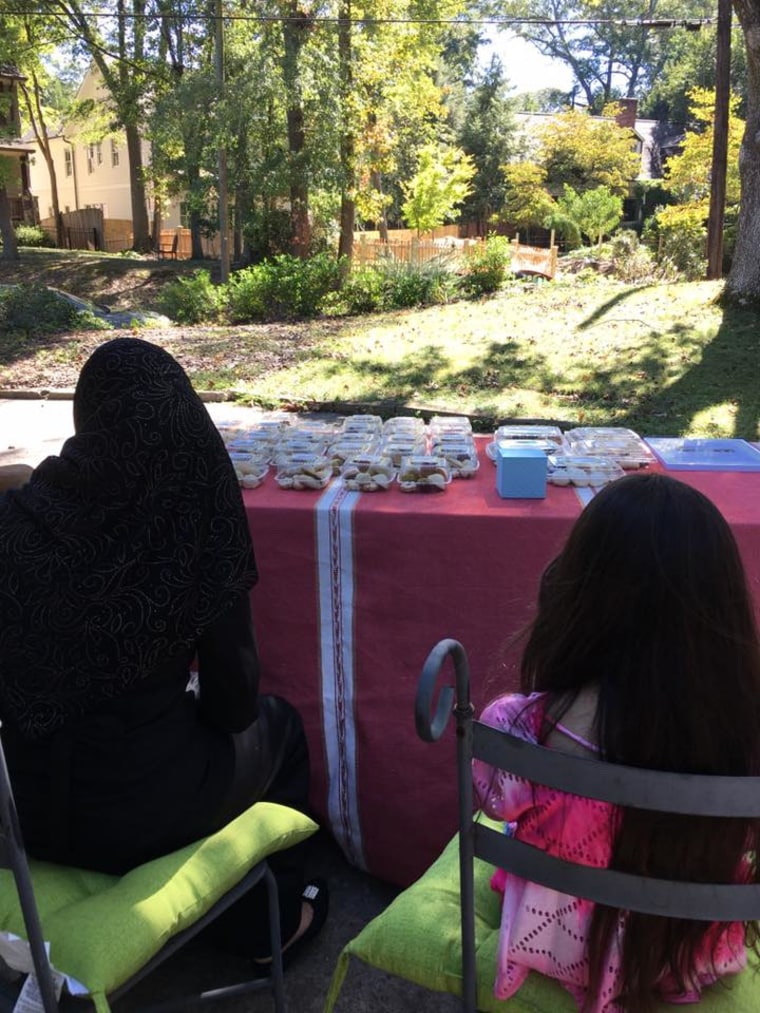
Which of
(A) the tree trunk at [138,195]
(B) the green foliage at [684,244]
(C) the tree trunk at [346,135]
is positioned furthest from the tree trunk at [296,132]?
(A) the tree trunk at [138,195]

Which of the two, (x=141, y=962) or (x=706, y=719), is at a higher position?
(x=706, y=719)

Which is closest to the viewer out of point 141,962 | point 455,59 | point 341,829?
point 141,962

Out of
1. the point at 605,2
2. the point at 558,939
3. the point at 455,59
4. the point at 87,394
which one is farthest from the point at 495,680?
the point at 605,2

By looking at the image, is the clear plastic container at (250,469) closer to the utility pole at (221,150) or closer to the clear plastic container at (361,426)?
the clear plastic container at (361,426)

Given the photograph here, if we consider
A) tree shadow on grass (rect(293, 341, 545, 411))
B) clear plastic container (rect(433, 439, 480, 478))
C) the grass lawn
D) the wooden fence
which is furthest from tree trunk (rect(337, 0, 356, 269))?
clear plastic container (rect(433, 439, 480, 478))

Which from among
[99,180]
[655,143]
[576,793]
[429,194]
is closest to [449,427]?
[576,793]

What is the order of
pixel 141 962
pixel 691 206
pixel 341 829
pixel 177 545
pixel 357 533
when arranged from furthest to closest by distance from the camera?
1. pixel 691 206
2. pixel 341 829
3. pixel 357 533
4. pixel 177 545
5. pixel 141 962

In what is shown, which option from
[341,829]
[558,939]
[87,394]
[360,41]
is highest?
[360,41]

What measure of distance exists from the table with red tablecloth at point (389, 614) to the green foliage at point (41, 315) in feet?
46.6

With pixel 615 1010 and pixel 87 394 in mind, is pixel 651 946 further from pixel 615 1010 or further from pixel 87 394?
pixel 87 394

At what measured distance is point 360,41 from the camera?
18.2 meters

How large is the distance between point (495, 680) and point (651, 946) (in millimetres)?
1036

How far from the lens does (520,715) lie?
134 cm

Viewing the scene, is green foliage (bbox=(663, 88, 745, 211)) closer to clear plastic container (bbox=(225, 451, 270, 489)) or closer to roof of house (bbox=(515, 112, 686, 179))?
roof of house (bbox=(515, 112, 686, 179))
